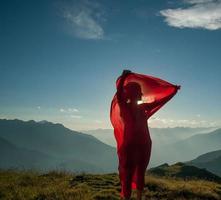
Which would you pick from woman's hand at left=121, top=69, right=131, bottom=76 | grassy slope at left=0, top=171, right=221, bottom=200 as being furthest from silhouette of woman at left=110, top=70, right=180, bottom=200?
grassy slope at left=0, top=171, right=221, bottom=200

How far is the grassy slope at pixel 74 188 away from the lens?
39.5 ft

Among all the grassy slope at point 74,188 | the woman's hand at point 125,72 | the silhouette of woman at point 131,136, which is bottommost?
the grassy slope at point 74,188

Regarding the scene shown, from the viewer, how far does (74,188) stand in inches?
541

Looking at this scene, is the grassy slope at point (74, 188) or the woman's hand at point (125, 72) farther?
the grassy slope at point (74, 188)

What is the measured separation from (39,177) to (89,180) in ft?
7.45

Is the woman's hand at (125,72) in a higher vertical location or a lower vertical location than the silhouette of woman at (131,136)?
higher

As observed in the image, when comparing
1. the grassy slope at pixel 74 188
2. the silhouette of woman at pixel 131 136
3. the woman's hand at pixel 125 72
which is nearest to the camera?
the silhouette of woman at pixel 131 136

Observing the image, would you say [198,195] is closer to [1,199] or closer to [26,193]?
[26,193]

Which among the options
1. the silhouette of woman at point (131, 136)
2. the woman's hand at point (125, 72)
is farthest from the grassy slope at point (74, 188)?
the woman's hand at point (125, 72)

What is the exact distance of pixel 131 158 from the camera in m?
9.52

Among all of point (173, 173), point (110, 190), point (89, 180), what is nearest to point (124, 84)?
point (110, 190)

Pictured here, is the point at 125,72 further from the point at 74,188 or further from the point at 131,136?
the point at 74,188

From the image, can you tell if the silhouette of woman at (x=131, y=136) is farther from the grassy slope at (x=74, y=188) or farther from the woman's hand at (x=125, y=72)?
the grassy slope at (x=74, y=188)

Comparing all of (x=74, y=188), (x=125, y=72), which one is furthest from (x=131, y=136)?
(x=74, y=188)
